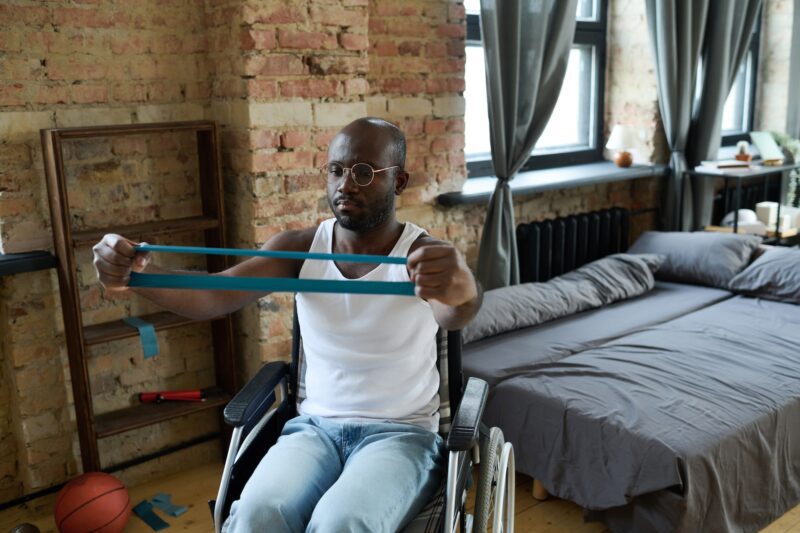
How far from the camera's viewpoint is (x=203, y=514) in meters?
2.66

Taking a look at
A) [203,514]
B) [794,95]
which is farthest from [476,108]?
[794,95]

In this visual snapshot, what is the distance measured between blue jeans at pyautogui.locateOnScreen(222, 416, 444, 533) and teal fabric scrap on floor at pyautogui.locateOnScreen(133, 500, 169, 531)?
1.01 metres

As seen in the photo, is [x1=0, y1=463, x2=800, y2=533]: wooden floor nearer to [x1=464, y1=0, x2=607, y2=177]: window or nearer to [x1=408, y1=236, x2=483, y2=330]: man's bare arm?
[x1=408, y1=236, x2=483, y2=330]: man's bare arm

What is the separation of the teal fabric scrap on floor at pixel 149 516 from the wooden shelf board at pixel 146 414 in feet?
0.93

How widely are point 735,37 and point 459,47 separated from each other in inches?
80.9

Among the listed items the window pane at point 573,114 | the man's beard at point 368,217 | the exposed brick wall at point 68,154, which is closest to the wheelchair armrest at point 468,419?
the man's beard at point 368,217

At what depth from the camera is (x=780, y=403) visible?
8.38 ft

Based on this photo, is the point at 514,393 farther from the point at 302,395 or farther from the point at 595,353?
the point at 302,395

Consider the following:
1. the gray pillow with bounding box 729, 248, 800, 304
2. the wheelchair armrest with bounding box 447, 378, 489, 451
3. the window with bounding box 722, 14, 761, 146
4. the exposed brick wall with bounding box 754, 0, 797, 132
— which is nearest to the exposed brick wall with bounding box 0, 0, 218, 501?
the wheelchair armrest with bounding box 447, 378, 489, 451

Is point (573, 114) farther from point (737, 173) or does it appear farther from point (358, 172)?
point (358, 172)

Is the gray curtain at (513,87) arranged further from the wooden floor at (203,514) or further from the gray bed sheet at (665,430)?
the wooden floor at (203,514)

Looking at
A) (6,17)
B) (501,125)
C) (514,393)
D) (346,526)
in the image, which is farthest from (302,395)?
(501,125)

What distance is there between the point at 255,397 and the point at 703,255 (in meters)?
2.80

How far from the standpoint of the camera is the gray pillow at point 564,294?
3209 mm
